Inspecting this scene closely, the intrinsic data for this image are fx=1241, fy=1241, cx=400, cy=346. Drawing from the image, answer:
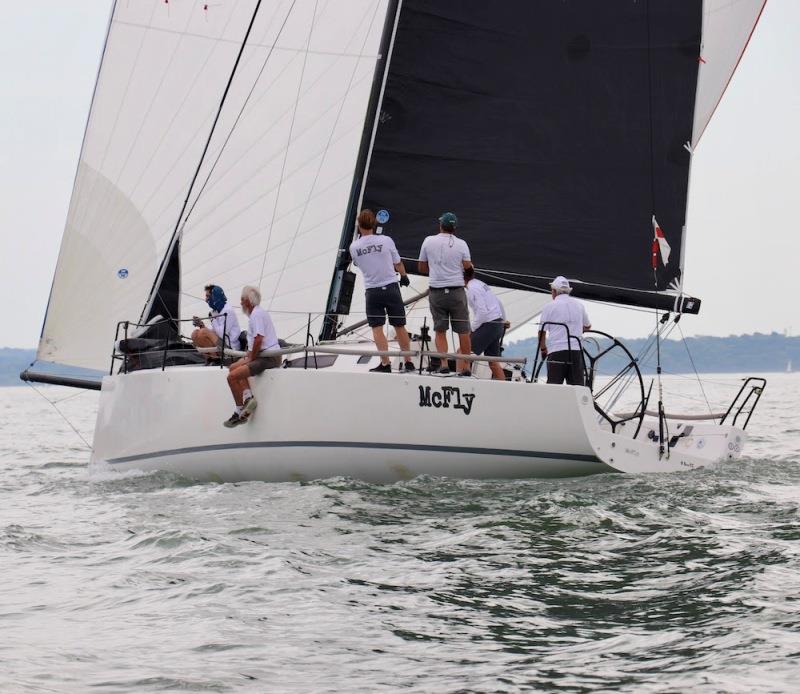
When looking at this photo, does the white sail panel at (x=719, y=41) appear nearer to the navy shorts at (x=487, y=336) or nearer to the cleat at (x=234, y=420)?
the navy shorts at (x=487, y=336)

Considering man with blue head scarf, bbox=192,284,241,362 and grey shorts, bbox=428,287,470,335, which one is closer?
grey shorts, bbox=428,287,470,335

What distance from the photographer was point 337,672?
448 cm

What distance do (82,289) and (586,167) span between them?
579cm

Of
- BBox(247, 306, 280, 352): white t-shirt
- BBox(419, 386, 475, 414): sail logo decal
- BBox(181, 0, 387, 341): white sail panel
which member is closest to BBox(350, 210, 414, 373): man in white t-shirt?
BBox(247, 306, 280, 352): white t-shirt

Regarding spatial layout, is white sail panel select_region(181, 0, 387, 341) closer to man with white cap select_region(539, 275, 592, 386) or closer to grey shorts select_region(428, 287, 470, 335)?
grey shorts select_region(428, 287, 470, 335)

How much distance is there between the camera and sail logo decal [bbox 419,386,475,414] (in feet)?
28.3

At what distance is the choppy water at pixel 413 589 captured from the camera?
4438mm

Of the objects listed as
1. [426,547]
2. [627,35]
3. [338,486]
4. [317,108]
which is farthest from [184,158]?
[426,547]

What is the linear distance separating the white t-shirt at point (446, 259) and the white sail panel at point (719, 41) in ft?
13.5

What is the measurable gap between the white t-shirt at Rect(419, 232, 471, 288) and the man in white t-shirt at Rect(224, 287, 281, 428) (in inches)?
52.0

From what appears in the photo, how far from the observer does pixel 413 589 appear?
18.6 feet

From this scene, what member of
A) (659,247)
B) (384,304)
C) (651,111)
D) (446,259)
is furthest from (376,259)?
(651,111)

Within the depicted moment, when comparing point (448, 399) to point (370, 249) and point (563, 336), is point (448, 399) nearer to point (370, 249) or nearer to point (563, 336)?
point (563, 336)

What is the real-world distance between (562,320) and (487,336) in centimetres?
83
